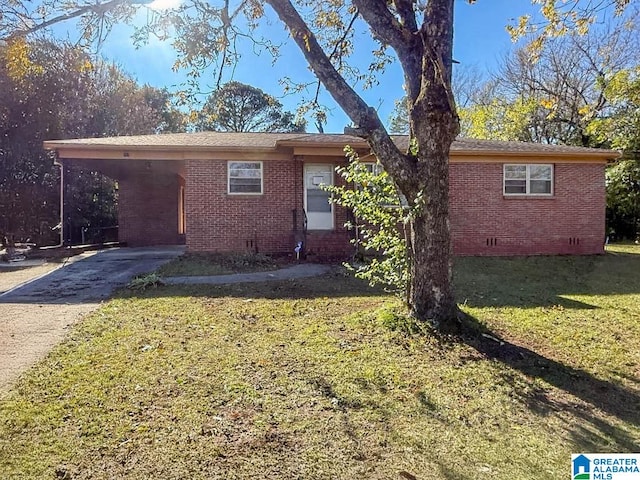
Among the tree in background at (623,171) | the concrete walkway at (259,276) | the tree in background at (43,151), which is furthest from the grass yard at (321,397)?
the tree in background at (623,171)

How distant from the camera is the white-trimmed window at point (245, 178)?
473 inches

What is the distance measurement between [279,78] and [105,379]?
5.50 meters

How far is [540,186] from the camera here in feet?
42.4

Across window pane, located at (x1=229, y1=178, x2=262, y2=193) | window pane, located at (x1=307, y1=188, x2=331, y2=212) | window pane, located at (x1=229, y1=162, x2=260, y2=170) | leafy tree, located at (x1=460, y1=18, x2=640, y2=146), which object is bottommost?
window pane, located at (x1=307, y1=188, x2=331, y2=212)

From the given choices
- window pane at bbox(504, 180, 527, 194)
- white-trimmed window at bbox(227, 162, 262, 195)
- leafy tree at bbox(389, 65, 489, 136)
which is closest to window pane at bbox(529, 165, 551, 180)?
window pane at bbox(504, 180, 527, 194)

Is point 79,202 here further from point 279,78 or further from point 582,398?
point 582,398

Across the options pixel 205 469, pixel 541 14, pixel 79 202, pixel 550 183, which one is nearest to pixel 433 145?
pixel 541 14

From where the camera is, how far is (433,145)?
Answer: 5035 mm

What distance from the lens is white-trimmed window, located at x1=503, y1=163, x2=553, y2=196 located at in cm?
1280

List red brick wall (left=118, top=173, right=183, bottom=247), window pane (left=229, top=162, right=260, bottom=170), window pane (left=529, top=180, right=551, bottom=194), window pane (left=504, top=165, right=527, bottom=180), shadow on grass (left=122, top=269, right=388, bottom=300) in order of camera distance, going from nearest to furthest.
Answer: shadow on grass (left=122, top=269, right=388, bottom=300) < window pane (left=229, top=162, right=260, bottom=170) < window pane (left=504, top=165, right=527, bottom=180) < window pane (left=529, top=180, right=551, bottom=194) < red brick wall (left=118, top=173, right=183, bottom=247)

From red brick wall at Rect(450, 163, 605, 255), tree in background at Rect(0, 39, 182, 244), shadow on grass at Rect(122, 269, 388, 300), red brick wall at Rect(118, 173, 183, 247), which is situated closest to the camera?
shadow on grass at Rect(122, 269, 388, 300)

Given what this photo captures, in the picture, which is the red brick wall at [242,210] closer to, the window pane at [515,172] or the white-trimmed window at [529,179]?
the window pane at [515,172]

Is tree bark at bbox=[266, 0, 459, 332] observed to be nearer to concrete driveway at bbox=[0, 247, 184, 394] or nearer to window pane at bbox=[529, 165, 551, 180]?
concrete driveway at bbox=[0, 247, 184, 394]

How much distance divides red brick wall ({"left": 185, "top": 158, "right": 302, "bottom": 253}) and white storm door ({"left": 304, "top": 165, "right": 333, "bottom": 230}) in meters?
0.35
